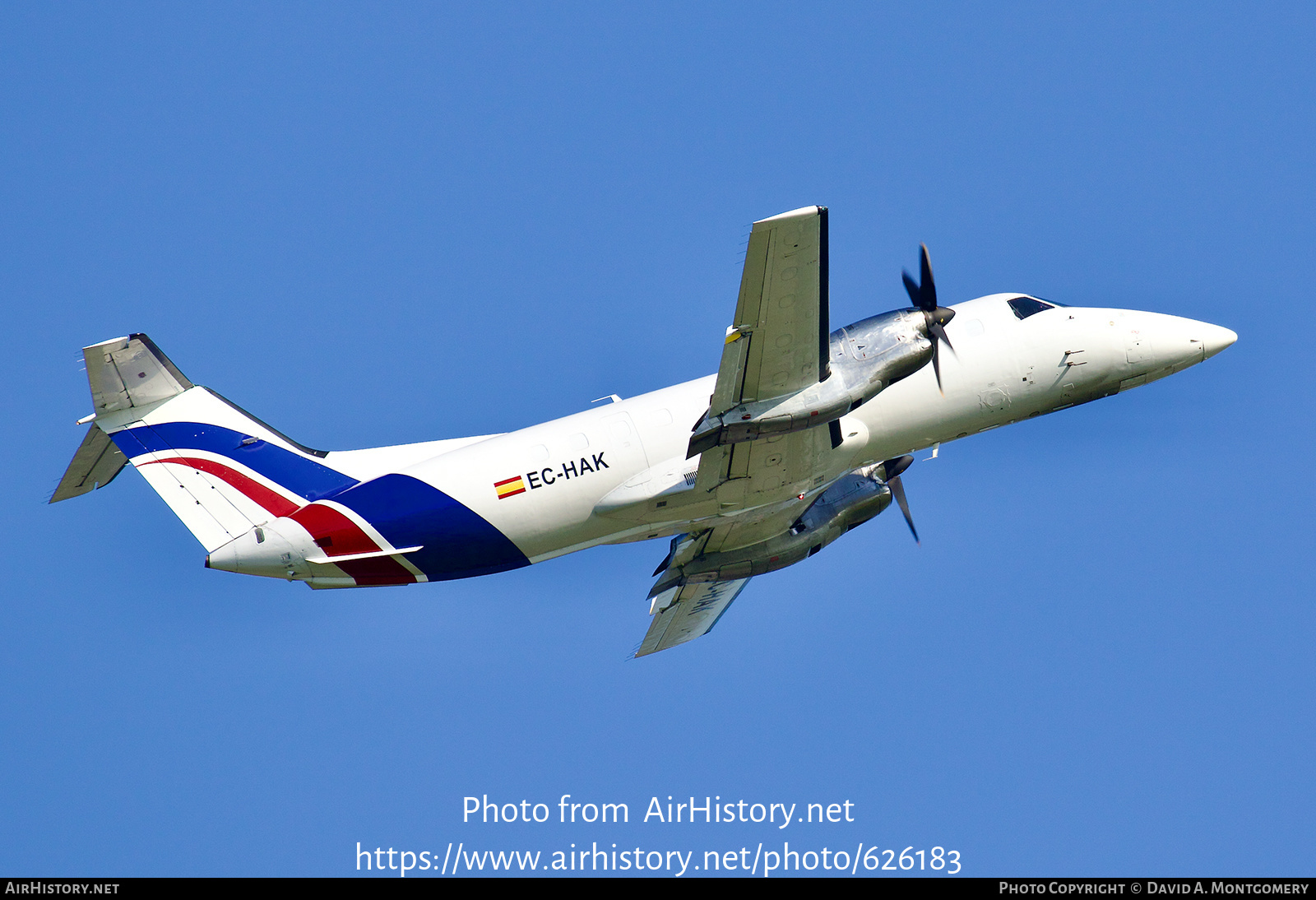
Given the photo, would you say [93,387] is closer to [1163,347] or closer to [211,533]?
[211,533]

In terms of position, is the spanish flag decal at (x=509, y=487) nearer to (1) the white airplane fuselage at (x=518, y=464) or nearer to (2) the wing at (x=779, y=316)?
(1) the white airplane fuselage at (x=518, y=464)

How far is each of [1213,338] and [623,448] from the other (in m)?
13.2

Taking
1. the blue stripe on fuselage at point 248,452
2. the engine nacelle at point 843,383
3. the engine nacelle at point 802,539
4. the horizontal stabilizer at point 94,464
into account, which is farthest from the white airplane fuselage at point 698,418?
the horizontal stabilizer at point 94,464

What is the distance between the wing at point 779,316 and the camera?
1888 cm

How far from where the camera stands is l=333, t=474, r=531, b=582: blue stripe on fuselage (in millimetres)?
22203

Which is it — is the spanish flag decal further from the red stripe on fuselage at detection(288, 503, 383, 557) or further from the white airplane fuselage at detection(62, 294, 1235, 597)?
the red stripe on fuselage at detection(288, 503, 383, 557)

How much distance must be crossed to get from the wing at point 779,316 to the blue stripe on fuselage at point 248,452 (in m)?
7.96

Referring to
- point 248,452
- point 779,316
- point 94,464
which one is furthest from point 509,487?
point 94,464

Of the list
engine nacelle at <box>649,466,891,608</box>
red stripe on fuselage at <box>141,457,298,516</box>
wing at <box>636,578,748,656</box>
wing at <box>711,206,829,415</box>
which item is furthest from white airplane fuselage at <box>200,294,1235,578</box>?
wing at <box>636,578,748,656</box>

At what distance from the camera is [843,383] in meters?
21.6

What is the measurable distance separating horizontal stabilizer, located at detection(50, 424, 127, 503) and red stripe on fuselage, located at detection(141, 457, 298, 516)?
0.57m

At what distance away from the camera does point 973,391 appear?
24.4m
